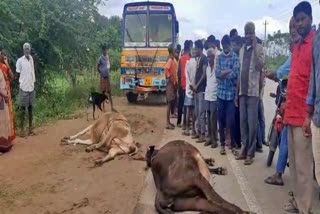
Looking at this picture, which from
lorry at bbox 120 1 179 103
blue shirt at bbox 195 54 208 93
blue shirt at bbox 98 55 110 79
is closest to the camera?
blue shirt at bbox 195 54 208 93

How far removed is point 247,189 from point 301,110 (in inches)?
62.8

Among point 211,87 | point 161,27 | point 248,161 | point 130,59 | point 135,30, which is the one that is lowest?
point 248,161

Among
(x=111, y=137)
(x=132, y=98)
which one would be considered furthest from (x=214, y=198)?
(x=132, y=98)

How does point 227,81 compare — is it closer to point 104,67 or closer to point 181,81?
point 181,81

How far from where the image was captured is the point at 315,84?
12.6 ft

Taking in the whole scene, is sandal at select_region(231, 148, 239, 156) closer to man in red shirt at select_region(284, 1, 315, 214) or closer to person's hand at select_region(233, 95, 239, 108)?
person's hand at select_region(233, 95, 239, 108)

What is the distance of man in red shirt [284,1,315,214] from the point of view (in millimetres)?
4348

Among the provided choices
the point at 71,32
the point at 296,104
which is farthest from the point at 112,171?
the point at 71,32

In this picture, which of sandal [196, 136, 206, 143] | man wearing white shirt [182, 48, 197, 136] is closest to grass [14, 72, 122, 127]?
man wearing white shirt [182, 48, 197, 136]

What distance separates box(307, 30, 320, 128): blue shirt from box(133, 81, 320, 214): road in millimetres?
1556

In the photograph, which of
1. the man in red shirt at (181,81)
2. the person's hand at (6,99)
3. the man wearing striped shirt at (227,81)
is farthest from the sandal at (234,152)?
the person's hand at (6,99)

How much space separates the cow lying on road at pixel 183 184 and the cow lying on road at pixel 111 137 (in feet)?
7.07

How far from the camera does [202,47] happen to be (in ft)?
29.8

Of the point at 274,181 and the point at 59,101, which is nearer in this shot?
the point at 274,181
